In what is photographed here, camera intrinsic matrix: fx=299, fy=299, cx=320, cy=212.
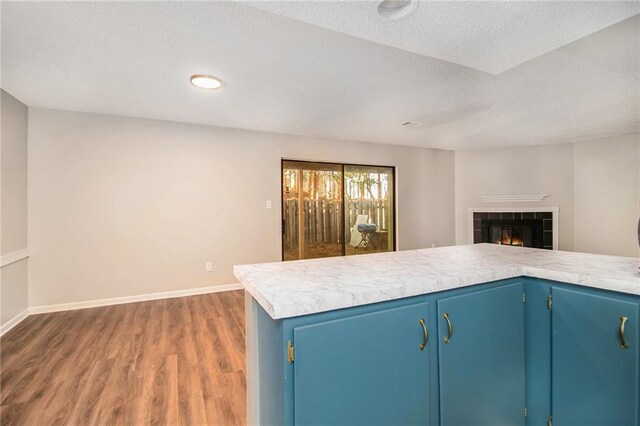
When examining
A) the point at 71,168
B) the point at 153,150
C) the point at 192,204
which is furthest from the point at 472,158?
the point at 71,168

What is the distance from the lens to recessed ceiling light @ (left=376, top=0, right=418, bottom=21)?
1.43 m

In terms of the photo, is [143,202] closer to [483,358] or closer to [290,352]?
[290,352]

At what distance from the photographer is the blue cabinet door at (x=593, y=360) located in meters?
1.18

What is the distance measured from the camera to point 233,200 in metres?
4.33

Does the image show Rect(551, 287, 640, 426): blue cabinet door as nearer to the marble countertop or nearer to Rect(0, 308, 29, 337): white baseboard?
the marble countertop

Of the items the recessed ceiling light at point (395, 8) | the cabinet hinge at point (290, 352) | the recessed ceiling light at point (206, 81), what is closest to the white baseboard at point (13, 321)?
the recessed ceiling light at point (206, 81)

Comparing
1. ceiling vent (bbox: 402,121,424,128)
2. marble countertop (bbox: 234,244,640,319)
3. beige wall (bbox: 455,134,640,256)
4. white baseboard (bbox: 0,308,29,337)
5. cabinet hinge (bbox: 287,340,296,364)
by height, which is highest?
ceiling vent (bbox: 402,121,424,128)

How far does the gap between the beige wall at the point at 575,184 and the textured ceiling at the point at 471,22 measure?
4488 millimetres

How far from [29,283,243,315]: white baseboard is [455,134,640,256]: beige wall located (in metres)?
4.82

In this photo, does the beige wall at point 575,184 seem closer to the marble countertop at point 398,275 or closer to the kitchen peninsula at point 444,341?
the marble countertop at point 398,275

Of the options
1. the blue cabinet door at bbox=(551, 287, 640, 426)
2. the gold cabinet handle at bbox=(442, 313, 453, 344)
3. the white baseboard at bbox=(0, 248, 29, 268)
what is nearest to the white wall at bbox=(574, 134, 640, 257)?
the blue cabinet door at bbox=(551, 287, 640, 426)

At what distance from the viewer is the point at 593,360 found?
1.25 meters

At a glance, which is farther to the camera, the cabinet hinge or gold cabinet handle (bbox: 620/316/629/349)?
gold cabinet handle (bbox: 620/316/629/349)

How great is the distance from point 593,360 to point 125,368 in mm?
2810
